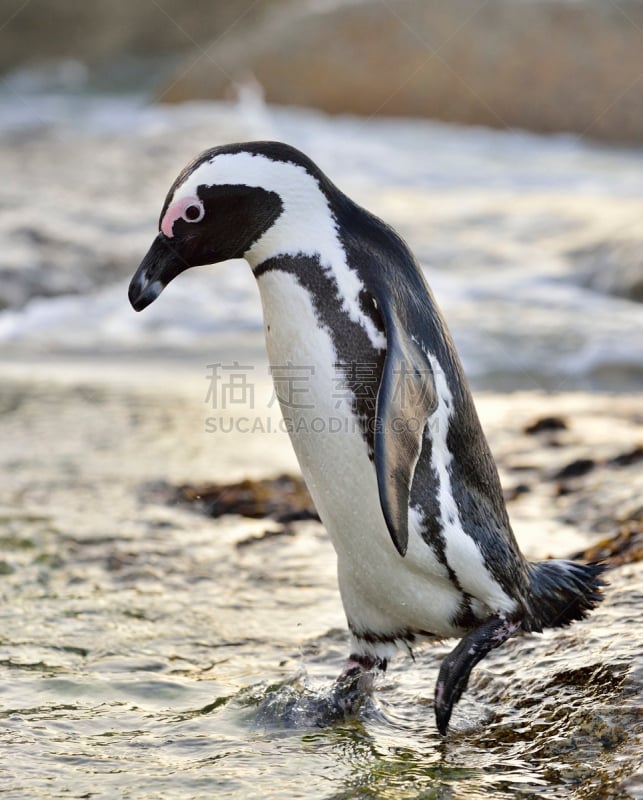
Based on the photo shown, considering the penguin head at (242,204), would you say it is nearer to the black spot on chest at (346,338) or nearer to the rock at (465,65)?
the black spot on chest at (346,338)

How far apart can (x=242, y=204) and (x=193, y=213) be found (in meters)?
0.10

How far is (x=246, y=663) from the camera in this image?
283 centimetres

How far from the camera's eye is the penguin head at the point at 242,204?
2.44m

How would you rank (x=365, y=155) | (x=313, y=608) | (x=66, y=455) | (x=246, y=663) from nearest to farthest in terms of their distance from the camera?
(x=246, y=663) → (x=313, y=608) → (x=66, y=455) → (x=365, y=155)

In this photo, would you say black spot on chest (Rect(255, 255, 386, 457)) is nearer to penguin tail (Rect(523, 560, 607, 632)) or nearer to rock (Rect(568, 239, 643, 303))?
penguin tail (Rect(523, 560, 607, 632))

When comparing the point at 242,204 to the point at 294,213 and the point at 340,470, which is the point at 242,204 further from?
the point at 340,470

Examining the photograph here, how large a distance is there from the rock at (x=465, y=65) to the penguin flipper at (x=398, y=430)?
43.1 ft

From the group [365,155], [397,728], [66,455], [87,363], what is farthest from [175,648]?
[365,155]

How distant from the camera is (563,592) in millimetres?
2664

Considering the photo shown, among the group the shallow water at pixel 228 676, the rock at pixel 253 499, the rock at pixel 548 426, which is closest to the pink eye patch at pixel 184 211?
the shallow water at pixel 228 676

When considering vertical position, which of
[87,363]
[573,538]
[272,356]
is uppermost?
[87,363]

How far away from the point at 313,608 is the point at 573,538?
0.90 m

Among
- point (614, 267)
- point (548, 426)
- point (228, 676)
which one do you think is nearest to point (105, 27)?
point (614, 267)

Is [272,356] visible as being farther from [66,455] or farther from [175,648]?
[66,455]
